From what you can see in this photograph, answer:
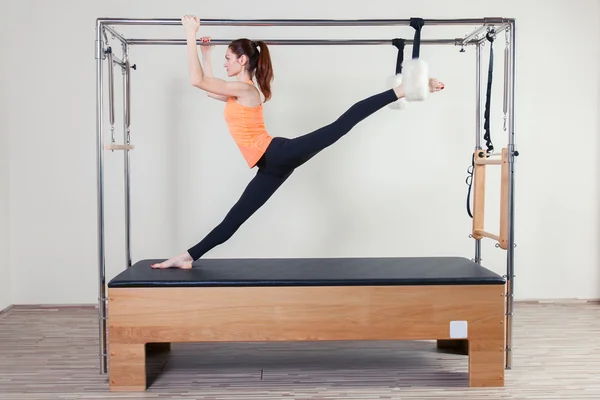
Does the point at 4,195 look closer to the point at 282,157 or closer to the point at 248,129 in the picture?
the point at 248,129

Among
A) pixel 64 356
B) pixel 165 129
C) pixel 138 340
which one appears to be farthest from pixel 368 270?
pixel 165 129

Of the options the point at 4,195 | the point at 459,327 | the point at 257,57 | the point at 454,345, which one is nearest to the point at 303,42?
the point at 257,57

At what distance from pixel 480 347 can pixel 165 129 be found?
9.32 feet

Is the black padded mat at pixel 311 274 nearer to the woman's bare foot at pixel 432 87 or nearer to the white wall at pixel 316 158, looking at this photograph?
the woman's bare foot at pixel 432 87

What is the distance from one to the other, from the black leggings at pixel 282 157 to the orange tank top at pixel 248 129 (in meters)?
0.04

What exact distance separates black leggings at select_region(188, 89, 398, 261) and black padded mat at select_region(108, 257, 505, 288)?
227 mm

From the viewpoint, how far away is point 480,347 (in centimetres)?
290

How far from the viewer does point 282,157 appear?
313 cm

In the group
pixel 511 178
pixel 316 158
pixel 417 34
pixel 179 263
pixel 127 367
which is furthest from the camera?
pixel 316 158

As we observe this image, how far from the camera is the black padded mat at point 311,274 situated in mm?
2850

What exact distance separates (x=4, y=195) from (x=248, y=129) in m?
2.37

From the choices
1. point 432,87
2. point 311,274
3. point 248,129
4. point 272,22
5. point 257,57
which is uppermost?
point 272,22

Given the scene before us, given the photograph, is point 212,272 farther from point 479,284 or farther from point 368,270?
point 479,284

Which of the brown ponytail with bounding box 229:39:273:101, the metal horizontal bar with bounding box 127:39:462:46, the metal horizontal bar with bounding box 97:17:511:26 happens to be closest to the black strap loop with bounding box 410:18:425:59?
the metal horizontal bar with bounding box 97:17:511:26
